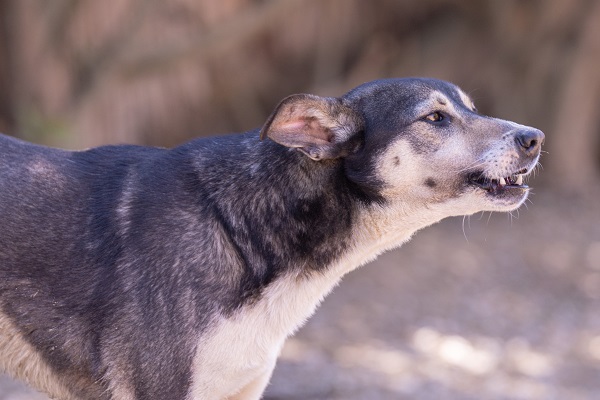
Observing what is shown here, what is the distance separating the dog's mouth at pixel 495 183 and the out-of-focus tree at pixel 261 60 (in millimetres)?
5190

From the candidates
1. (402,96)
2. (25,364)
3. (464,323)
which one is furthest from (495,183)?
Answer: (464,323)

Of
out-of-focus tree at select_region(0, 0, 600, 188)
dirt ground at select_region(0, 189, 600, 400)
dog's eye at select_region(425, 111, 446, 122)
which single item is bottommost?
dirt ground at select_region(0, 189, 600, 400)

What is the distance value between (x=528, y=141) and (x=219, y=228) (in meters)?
1.30

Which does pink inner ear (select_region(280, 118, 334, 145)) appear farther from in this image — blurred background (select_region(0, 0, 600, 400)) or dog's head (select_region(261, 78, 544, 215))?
blurred background (select_region(0, 0, 600, 400))

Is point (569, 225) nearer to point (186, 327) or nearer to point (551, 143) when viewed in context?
point (551, 143)

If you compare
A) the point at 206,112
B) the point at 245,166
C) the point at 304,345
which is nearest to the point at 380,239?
the point at 245,166

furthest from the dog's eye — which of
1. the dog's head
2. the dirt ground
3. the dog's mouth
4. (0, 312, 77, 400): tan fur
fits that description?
the dirt ground

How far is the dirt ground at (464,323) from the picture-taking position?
725 centimetres

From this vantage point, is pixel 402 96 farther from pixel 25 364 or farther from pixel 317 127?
pixel 25 364

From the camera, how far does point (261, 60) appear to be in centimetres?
1198

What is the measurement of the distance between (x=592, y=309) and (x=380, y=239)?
6111 mm

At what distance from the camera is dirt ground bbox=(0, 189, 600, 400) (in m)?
7.25

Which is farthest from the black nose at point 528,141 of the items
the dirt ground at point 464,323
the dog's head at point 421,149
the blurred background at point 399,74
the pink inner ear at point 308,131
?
the blurred background at point 399,74

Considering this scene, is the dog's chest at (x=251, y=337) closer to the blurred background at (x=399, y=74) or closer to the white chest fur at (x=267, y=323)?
the white chest fur at (x=267, y=323)
